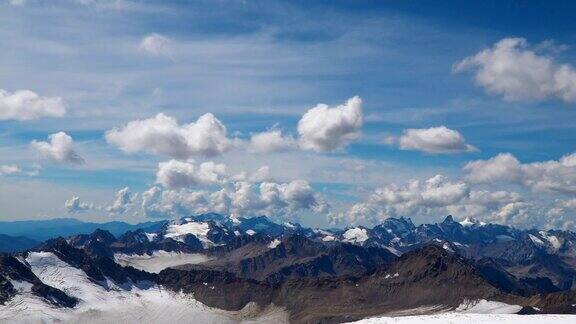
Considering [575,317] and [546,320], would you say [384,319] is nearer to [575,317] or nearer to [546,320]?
[546,320]

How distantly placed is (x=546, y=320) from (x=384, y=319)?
27.1 m

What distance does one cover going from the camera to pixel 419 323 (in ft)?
328

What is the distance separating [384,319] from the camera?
10675cm

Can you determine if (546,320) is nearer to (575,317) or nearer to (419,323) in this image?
(575,317)

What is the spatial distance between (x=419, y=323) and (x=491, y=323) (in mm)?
12106

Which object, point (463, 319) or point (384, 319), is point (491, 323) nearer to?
point (463, 319)

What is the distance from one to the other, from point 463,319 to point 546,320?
14218 mm

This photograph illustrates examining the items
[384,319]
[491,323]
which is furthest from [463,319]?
[384,319]

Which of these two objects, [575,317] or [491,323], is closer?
[491,323]

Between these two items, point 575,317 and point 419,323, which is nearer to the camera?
point 419,323

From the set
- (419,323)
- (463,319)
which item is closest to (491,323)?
(463,319)

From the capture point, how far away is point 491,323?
332ft

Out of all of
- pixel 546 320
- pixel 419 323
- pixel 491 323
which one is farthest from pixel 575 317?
pixel 419 323

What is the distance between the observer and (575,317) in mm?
107875
